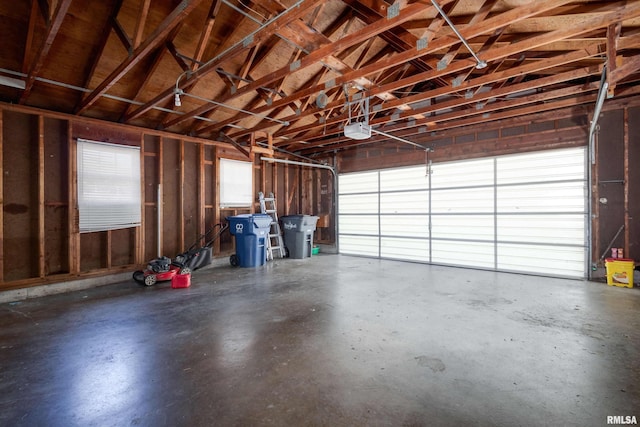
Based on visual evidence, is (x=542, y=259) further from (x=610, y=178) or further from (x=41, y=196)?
(x=41, y=196)

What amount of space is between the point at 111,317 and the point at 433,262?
6.40 m

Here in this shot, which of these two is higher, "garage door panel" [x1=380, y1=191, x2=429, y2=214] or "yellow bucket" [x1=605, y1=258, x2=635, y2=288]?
"garage door panel" [x1=380, y1=191, x2=429, y2=214]

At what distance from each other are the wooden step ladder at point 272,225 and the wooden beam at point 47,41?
468 cm

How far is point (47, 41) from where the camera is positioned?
2.97m

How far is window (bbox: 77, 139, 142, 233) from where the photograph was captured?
4.99m

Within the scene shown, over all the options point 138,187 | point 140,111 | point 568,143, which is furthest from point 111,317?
point 568,143

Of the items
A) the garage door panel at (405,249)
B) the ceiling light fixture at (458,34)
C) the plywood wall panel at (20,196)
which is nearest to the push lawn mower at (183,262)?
the plywood wall panel at (20,196)

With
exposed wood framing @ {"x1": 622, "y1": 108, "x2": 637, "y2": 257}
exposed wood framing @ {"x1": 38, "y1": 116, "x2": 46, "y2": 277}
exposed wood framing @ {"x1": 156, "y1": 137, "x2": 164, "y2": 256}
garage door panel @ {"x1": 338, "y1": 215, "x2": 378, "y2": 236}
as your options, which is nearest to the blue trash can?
exposed wood framing @ {"x1": 156, "y1": 137, "x2": 164, "y2": 256}

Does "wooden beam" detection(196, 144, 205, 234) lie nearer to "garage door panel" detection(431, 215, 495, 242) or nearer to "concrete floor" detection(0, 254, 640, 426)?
"concrete floor" detection(0, 254, 640, 426)

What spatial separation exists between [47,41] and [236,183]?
4.57 meters

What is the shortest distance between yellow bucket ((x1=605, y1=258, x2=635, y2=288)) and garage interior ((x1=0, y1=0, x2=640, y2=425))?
0.32 m

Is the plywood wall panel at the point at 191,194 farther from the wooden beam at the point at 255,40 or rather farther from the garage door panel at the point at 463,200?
the garage door panel at the point at 463,200

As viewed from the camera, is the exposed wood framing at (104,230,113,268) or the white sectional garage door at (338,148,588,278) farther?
the white sectional garage door at (338,148,588,278)

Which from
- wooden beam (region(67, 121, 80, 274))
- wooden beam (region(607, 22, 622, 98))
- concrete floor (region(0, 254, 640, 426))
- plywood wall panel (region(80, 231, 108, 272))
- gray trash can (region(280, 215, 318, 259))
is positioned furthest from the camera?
gray trash can (region(280, 215, 318, 259))
